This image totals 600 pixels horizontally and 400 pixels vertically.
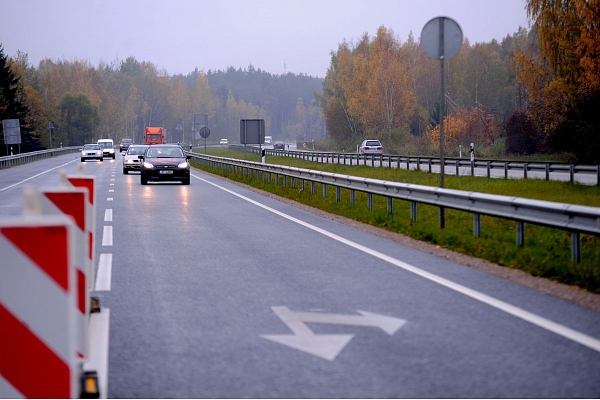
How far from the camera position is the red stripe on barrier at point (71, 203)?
231 inches

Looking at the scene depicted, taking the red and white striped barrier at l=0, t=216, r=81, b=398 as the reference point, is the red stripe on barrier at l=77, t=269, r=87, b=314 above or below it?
below

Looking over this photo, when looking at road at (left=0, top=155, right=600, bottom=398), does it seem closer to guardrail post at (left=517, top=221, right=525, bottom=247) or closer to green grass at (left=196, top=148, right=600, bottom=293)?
green grass at (left=196, top=148, right=600, bottom=293)

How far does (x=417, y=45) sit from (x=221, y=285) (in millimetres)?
123794

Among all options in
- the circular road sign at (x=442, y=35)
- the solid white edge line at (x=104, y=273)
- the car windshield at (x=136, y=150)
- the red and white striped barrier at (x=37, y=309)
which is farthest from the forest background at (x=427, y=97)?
the red and white striped barrier at (x=37, y=309)

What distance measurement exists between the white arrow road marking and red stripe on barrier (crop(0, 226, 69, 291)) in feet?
9.00

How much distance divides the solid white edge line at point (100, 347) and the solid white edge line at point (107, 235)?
18.0 feet

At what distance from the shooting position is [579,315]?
287 inches

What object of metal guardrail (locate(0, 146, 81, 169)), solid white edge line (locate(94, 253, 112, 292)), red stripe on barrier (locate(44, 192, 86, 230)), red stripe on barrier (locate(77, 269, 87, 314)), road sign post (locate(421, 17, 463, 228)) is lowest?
solid white edge line (locate(94, 253, 112, 292))

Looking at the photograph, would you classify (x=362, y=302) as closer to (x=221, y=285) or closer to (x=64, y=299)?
(x=221, y=285)

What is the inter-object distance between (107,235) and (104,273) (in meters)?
4.39

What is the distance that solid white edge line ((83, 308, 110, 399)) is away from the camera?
5.21 meters

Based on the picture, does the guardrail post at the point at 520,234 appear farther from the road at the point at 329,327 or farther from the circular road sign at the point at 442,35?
the circular road sign at the point at 442,35

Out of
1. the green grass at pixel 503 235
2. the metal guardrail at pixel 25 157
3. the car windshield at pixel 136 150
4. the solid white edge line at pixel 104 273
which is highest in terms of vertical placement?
the car windshield at pixel 136 150

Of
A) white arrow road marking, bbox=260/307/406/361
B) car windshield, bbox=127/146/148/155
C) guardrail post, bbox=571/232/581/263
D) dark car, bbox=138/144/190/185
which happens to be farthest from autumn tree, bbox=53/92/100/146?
white arrow road marking, bbox=260/307/406/361
